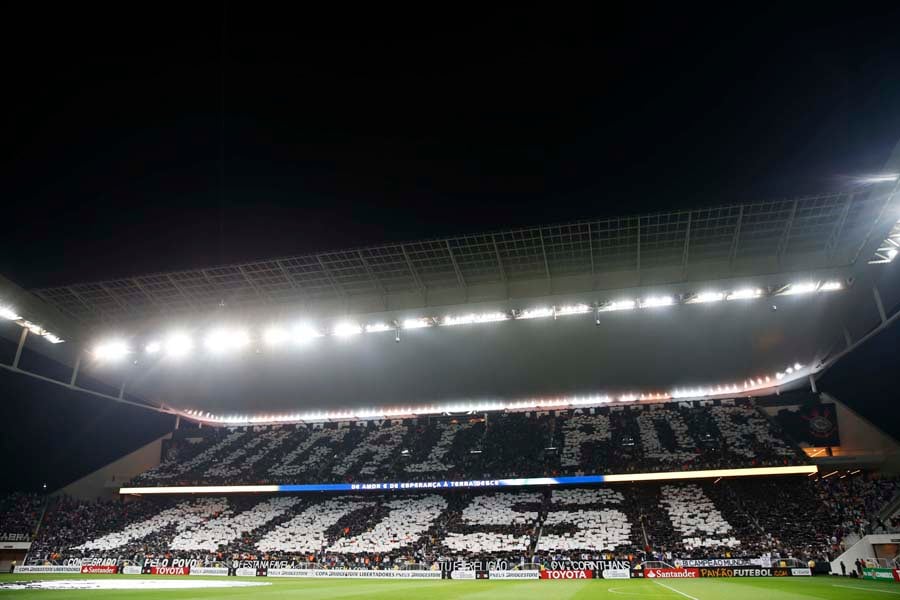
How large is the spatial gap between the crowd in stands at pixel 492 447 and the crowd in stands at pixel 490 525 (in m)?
2.17

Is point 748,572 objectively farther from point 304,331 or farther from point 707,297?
point 304,331

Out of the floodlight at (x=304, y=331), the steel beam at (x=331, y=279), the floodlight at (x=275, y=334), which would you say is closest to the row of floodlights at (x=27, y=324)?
the floodlight at (x=275, y=334)

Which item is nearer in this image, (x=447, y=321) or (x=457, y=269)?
(x=457, y=269)

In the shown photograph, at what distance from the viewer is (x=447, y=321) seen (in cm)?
2536

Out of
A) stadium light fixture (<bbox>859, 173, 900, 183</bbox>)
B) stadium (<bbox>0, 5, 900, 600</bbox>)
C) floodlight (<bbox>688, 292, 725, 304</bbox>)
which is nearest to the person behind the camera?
stadium light fixture (<bbox>859, 173, 900, 183</bbox>)

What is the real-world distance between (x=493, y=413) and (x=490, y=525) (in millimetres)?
13682

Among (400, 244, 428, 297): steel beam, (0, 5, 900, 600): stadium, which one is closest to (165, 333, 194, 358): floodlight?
(0, 5, 900, 600): stadium

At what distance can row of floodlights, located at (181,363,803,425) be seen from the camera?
4181cm

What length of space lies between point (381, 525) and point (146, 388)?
22.8 meters

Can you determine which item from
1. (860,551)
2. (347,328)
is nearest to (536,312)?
(347,328)

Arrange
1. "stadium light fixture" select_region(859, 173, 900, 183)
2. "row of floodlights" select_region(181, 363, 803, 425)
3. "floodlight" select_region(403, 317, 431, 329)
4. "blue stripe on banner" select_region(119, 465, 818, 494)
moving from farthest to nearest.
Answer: "row of floodlights" select_region(181, 363, 803, 425)
"blue stripe on banner" select_region(119, 465, 818, 494)
"floodlight" select_region(403, 317, 431, 329)
"stadium light fixture" select_region(859, 173, 900, 183)

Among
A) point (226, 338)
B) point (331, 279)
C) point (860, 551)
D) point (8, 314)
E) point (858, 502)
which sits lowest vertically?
point (860, 551)

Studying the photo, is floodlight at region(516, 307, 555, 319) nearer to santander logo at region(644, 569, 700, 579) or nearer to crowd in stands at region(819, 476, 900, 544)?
santander logo at region(644, 569, 700, 579)

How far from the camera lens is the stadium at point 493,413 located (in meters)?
21.5
